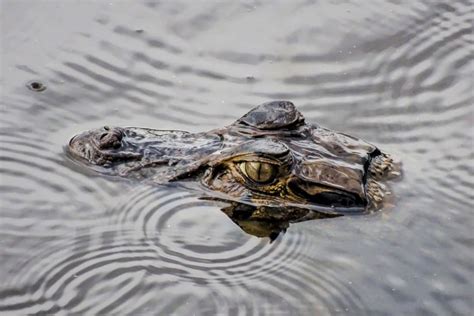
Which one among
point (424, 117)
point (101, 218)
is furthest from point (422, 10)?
point (101, 218)

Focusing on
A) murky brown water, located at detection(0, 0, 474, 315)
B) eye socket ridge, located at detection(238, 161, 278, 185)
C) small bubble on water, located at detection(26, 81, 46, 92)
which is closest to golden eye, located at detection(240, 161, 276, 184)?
eye socket ridge, located at detection(238, 161, 278, 185)

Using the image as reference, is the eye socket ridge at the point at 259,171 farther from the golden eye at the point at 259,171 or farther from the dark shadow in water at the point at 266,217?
the dark shadow in water at the point at 266,217

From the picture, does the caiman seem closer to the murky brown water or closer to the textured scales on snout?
the textured scales on snout

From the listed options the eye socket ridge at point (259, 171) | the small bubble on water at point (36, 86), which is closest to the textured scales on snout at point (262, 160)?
the eye socket ridge at point (259, 171)

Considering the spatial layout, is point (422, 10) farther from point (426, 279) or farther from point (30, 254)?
point (30, 254)

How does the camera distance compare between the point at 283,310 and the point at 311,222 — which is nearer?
the point at 283,310

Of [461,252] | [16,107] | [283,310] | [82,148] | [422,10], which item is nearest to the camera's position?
[283,310]

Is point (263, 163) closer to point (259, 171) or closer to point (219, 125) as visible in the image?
point (259, 171)
